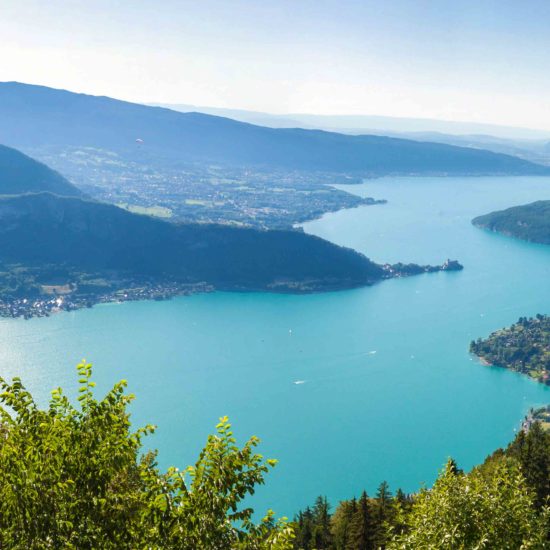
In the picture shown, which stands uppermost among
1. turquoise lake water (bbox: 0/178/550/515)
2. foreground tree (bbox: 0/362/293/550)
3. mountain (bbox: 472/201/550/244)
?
foreground tree (bbox: 0/362/293/550)

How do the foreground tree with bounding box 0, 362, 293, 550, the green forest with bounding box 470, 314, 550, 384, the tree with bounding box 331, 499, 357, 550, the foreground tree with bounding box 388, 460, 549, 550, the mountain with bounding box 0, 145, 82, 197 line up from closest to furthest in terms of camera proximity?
the foreground tree with bounding box 0, 362, 293, 550
the foreground tree with bounding box 388, 460, 549, 550
the tree with bounding box 331, 499, 357, 550
the green forest with bounding box 470, 314, 550, 384
the mountain with bounding box 0, 145, 82, 197

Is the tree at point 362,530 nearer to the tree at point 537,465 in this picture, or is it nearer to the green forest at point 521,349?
the tree at point 537,465

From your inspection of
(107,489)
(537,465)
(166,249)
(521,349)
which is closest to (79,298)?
(166,249)

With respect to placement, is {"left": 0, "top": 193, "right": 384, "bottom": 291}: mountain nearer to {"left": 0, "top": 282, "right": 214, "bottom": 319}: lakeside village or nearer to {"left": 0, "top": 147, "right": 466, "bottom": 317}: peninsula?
{"left": 0, "top": 147, "right": 466, "bottom": 317}: peninsula

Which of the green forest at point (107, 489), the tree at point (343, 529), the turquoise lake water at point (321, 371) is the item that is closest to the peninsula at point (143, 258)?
the turquoise lake water at point (321, 371)

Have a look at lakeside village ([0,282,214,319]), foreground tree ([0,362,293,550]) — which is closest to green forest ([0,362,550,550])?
foreground tree ([0,362,293,550])

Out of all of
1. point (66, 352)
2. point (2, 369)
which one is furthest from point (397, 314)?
point (2, 369)

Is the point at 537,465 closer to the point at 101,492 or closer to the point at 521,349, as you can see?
the point at 101,492
